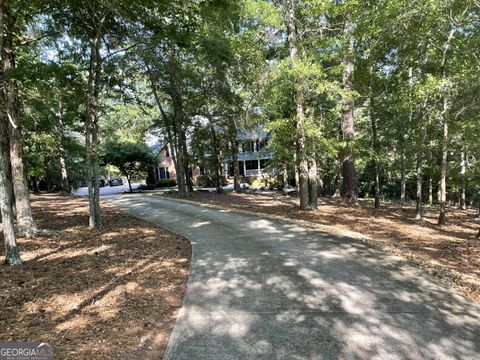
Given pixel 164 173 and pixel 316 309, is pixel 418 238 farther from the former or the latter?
pixel 164 173

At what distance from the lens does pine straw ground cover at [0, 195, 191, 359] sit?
4.14 m

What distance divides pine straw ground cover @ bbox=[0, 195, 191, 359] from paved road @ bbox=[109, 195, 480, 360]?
0.43 meters

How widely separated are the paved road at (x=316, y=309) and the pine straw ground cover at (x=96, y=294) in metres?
0.43

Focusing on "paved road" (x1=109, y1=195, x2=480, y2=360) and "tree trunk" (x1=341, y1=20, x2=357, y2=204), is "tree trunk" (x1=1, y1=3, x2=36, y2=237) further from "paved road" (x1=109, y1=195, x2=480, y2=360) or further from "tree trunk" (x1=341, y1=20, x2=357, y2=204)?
"tree trunk" (x1=341, y1=20, x2=357, y2=204)

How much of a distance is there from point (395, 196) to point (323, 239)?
97.0 feet

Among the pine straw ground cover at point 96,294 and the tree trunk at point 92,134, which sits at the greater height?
the tree trunk at point 92,134

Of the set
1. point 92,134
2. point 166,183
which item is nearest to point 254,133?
point 92,134

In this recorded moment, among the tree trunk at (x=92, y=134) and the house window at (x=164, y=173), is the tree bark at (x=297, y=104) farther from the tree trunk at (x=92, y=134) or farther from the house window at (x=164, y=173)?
the house window at (x=164, y=173)

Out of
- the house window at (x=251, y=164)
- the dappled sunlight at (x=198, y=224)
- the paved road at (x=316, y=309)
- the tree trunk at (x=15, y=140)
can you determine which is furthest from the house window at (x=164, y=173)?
the paved road at (x=316, y=309)

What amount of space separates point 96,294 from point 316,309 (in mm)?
3623

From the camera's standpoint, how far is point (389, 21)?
9.75 metres

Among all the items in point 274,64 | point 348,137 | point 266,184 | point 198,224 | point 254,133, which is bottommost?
point 198,224

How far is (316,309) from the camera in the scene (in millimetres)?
4992

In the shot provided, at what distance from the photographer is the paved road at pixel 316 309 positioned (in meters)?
4.01
